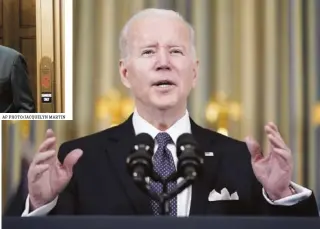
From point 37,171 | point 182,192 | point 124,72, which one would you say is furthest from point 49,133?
point 182,192

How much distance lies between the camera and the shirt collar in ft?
8.28

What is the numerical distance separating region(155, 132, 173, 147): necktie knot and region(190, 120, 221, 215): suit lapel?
11 cm

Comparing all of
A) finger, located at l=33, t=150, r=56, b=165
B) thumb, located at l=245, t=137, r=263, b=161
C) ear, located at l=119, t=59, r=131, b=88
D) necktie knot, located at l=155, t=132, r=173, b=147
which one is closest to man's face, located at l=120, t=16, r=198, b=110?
ear, located at l=119, t=59, r=131, b=88

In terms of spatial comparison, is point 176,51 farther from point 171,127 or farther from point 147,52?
point 171,127

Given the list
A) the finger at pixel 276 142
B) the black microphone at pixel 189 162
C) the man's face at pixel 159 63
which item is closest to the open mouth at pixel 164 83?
the man's face at pixel 159 63

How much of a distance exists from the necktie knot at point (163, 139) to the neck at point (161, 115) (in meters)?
0.03

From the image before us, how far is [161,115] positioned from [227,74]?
1.12 ft

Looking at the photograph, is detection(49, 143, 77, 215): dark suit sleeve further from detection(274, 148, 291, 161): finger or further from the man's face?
detection(274, 148, 291, 161): finger

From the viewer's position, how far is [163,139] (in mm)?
2504

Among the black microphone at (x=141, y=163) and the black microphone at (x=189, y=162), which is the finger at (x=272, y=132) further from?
the black microphone at (x=141, y=163)

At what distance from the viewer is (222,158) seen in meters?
2.53

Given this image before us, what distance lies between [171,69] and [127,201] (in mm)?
598

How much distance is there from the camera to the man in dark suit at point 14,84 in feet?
8.46

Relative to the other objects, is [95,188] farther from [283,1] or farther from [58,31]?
[283,1]
